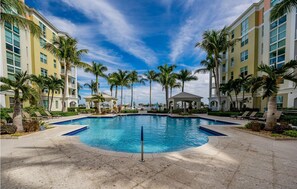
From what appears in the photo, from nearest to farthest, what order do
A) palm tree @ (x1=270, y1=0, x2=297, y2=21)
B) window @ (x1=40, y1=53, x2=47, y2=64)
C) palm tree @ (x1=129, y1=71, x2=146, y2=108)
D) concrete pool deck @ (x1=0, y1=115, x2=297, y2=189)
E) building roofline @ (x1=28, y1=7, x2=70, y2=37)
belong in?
concrete pool deck @ (x1=0, y1=115, x2=297, y2=189) < palm tree @ (x1=270, y1=0, x2=297, y2=21) < building roofline @ (x1=28, y1=7, x2=70, y2=37) < window @ (x1=40, y1=53, x2=47, y2=64) < palm tree @ (x1=129, y1=71, x2=146, y2=108)

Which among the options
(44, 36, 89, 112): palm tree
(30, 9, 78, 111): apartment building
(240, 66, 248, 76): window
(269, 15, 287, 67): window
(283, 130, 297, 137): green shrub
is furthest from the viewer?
(240, 66, 248, 76): window

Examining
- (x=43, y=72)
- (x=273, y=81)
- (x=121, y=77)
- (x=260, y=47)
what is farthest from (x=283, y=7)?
(x=43, y=72)

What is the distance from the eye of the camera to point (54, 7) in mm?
12992

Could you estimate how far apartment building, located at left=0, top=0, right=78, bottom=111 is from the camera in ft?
53.9

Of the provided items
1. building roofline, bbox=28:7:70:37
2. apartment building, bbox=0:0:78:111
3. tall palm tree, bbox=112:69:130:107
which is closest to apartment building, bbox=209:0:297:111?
tall palm tree, bbox=112:69:130:107

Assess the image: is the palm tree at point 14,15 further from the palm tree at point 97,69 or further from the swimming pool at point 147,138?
the palm tree at point 97,69

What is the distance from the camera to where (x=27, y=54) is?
2009 centimetres

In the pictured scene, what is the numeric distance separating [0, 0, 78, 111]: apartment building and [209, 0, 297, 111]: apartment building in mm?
28779

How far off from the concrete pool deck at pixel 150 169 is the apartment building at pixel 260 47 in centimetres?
1728

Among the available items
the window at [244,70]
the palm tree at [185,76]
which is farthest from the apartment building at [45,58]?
the window at [244,70]

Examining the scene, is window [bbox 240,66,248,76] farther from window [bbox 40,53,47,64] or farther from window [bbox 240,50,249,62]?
window [bbox 40,53,47,64]

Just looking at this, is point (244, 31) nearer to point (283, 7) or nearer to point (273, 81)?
point (283, 7)

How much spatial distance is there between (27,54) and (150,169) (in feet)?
86.8

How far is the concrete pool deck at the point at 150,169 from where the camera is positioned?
9.16ft
